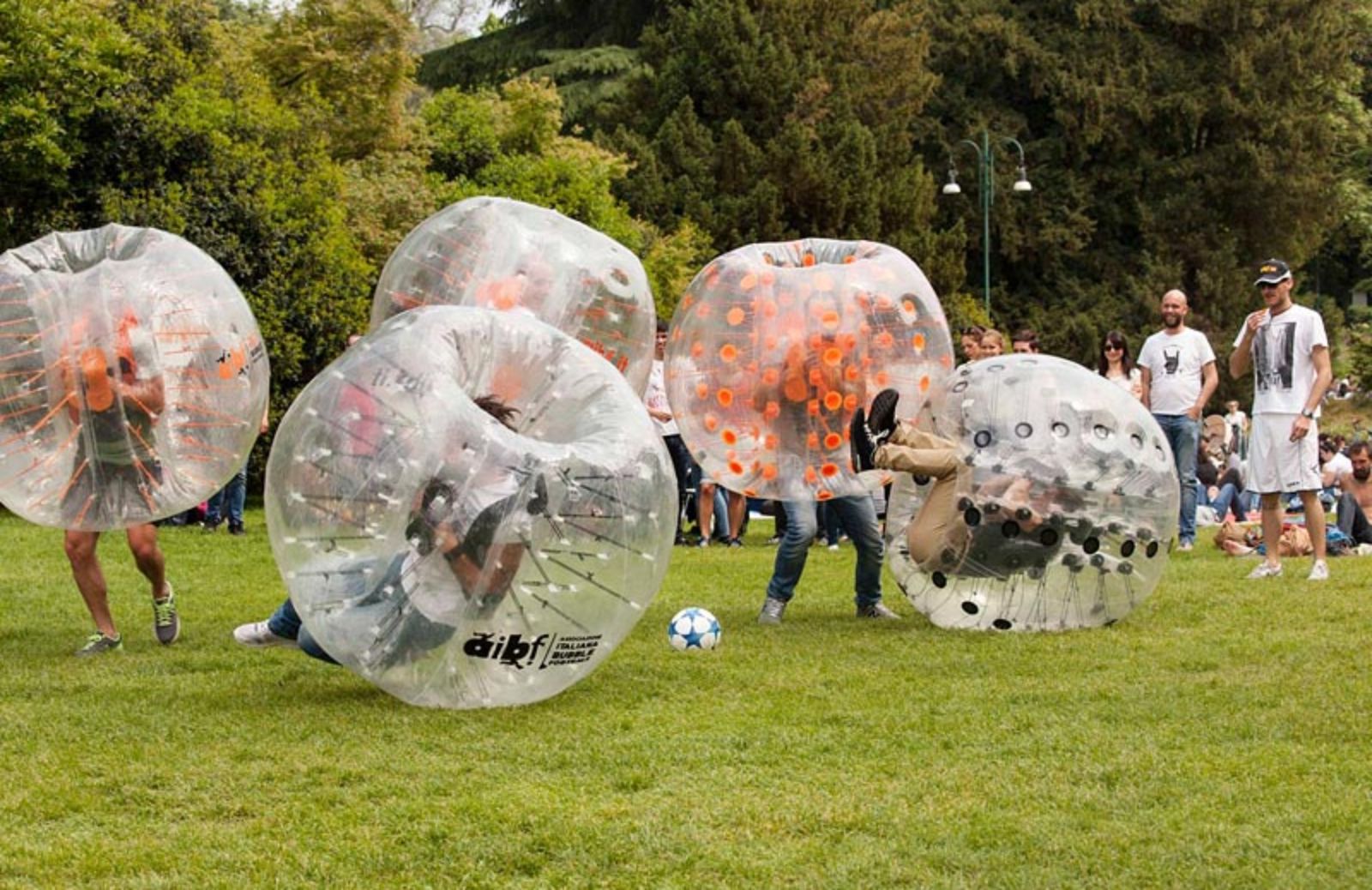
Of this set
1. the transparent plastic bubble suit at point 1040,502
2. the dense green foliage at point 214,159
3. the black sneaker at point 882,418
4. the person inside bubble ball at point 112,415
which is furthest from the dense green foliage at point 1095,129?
the person inside bubble ball at point 112,415

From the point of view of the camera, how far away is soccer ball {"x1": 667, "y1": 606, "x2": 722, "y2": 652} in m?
8.56

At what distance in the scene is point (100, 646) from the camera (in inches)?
345

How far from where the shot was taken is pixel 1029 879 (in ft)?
15.3

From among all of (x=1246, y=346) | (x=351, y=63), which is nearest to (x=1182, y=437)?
(x=1246, y=346)

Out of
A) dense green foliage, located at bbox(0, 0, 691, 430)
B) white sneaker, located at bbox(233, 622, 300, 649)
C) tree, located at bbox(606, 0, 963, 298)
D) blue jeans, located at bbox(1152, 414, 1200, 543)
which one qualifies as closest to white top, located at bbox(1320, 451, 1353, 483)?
blue jeans, located at bbox(1152, 414, 1200, 543)

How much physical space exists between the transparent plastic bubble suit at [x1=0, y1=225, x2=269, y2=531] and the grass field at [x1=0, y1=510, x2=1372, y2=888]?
0.86 meters

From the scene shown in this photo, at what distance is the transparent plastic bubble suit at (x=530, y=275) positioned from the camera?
8805 mm

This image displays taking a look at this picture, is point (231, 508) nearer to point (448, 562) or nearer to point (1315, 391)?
point (1315, 391)

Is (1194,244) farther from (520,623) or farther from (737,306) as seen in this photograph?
(520,623)

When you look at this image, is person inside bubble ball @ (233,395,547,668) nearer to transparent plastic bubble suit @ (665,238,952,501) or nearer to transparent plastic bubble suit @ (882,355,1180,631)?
transparent plastic bubble suit @ (665,238,952,501)

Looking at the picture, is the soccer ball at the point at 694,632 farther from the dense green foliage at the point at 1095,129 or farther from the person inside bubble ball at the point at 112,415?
the dense green foliage at the point at 1095,129

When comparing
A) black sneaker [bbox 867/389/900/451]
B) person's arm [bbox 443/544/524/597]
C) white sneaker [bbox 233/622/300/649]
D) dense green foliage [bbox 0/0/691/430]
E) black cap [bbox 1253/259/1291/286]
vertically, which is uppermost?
dense green foliage [bbox 0/0/691/430]

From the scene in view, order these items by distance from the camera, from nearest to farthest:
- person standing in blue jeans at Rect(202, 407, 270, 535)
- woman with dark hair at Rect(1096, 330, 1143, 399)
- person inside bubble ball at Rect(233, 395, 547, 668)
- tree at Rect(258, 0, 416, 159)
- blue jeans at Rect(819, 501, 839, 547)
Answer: person inside bubble ball at Rect(233, 395, 547, 668) → woman with dark hair at Rect(1096, 330, 1143, 399) → blue jeans at Rect(819, 501, 839, 547) → person standing in blue jeans at Rect(202, 407, 270, 535) → tree at Rect(258, 0, 416, 159)

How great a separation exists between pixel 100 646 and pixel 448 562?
3106 millimetres
